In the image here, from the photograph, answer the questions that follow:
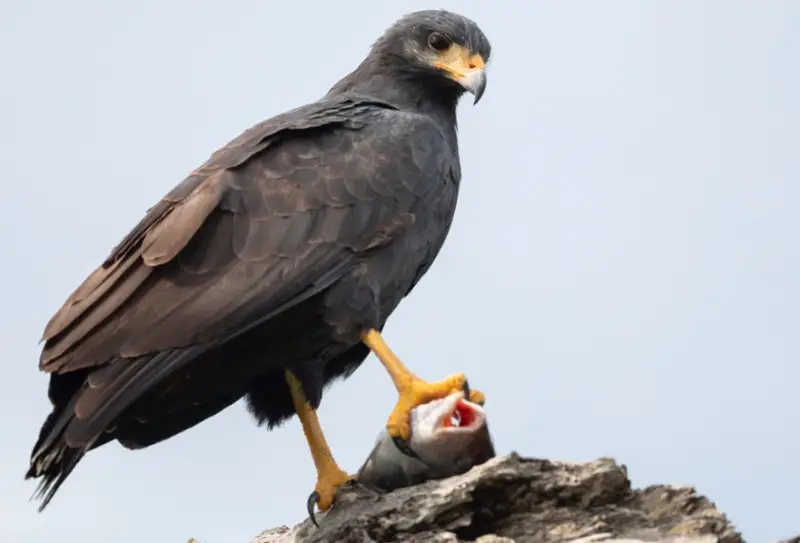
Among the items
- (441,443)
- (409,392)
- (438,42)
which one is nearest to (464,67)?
(438,42)

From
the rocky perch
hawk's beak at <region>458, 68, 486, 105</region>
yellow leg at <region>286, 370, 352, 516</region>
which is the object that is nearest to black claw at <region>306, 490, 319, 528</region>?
yellow leg at <region>286, 370, 352, 516</region>

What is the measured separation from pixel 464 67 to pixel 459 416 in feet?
9.81

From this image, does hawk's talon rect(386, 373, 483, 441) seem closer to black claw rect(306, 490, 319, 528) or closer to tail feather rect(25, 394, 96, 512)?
black claw rect(306, 490, 319, 528)

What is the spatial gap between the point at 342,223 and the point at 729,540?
10.4ft

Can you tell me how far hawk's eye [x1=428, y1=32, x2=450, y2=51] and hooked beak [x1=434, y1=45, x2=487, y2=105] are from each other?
0.16 feet

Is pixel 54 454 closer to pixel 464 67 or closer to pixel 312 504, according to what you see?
pixel 312 504

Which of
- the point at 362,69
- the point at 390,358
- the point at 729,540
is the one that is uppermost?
the point at 362,69

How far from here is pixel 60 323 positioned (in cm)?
891

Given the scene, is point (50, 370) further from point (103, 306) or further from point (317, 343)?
point (317, 343)

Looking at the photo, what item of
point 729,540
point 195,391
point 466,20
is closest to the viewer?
point 729,540

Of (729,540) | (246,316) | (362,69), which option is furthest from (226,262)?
(729,540)

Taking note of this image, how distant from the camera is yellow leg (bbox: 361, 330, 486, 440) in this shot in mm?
8789

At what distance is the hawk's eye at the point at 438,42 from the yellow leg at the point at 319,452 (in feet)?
9.19

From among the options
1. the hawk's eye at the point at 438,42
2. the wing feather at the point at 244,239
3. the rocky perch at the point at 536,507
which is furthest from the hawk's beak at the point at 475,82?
the rocky perch at the point at 536,507
